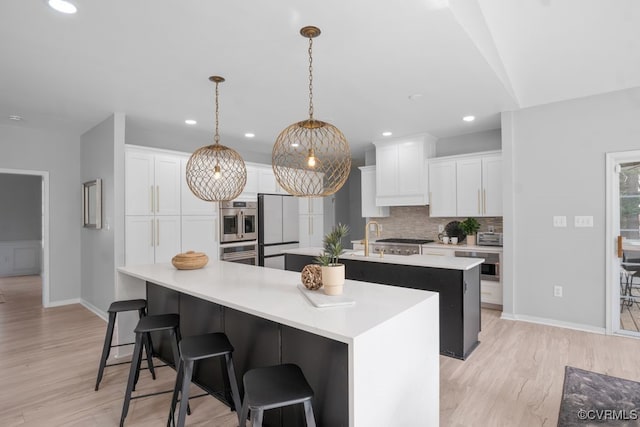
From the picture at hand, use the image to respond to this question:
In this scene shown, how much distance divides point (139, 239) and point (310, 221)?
3080 millimetres

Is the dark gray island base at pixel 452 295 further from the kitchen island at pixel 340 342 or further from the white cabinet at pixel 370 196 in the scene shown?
the white cabinet at pixel 370 196

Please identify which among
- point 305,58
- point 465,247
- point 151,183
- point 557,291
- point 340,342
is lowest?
point 557,291

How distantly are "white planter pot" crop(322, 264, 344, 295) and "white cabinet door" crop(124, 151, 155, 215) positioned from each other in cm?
324

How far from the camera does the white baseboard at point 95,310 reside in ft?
14.3

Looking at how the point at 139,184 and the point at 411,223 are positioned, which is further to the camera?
the point at 411,223

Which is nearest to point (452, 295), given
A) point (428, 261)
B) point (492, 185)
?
point (428, 261)

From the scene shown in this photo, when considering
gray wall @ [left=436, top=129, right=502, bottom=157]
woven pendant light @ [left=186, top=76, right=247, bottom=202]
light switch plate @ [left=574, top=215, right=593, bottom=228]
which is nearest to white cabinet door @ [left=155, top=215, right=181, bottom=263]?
woven pendant light @ [left=186, top=76, right=247, bottom=202]

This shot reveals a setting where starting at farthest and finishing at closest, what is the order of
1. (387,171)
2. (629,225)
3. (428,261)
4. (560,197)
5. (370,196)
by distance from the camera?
(370,196)
(387,171)
(560,197)
(629,225)
(428,261)

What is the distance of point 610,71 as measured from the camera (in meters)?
3.33

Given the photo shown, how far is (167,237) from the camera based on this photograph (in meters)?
4.53

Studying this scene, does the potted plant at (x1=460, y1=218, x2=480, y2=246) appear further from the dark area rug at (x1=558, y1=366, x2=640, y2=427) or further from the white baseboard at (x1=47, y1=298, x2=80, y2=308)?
the white baseboard at (x1=47, y1=298, x2=80, y2=308)

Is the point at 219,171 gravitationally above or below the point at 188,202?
above

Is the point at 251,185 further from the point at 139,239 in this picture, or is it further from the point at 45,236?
the point at 45,236

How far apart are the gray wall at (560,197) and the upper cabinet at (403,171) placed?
1.29 metres
